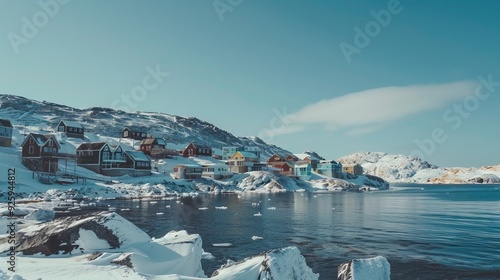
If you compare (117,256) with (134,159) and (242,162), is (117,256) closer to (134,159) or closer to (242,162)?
(134,159)

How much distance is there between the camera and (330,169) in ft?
468

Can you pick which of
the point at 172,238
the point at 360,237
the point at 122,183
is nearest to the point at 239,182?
the point at 122,183

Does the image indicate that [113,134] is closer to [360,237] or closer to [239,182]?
[239,182]

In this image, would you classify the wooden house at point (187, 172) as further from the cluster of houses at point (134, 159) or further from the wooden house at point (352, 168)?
the wooden house at point (352, 168)

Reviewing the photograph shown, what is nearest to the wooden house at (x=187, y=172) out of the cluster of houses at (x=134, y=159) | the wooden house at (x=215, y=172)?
the cluster of houses at (x=134, y=159)

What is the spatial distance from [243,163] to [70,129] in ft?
194

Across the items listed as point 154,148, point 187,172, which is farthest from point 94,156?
point 154,148

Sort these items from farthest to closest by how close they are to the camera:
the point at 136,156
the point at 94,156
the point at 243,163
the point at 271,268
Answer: the point at 243,163 → the point at 136,156 → the point at 94,156 → the point at 271,268

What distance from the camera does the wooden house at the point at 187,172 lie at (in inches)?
3984

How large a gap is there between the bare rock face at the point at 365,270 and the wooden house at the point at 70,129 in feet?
398

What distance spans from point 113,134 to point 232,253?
16851 centimetres

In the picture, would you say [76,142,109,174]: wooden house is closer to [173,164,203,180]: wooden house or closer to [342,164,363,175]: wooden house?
[173,164,203,180]: wooden house

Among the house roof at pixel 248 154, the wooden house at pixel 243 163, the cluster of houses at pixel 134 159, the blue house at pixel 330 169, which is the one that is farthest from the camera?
the blue house at pixel 330 169

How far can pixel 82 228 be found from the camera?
1577 cm
